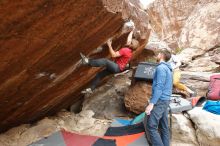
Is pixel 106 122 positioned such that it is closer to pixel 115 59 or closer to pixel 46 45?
pixel 115 59

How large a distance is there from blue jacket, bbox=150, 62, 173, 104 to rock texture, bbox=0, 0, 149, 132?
4.24 ft

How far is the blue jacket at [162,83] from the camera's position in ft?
23.2

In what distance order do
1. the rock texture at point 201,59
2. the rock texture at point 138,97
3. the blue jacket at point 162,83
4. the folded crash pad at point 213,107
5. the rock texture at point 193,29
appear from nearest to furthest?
the blue jacket at point 162,83 → the folded crash pad at point 213,107 → the rock texture at point 138,97 → the rock texture at point 201,59 → the rock texture at point 193,29

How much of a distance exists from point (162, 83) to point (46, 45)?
2.39 meters

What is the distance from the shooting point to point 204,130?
27.0 ft

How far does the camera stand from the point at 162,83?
7.07 metres

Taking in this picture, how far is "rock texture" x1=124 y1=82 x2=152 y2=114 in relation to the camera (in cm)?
973

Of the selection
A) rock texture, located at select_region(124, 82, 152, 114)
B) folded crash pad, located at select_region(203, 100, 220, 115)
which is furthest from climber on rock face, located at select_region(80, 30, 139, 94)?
folded crash pad, located at select_region(203, 100, 220, 115)

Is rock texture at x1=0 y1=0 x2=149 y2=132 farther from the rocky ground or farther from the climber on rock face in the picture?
the rocky ground

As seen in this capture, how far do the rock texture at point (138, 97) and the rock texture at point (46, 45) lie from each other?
1.28 m

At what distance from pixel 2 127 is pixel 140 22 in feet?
14.7

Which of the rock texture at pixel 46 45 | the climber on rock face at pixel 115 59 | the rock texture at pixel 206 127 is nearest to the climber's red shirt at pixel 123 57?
the climber on rock face at pixel 115 59

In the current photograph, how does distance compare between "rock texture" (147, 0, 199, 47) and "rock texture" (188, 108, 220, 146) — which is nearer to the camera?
"rock texture" (188, 108, 220, 146)

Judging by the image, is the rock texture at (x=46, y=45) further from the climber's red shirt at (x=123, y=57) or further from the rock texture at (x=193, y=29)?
the rock texture at (x=193, y=29)
